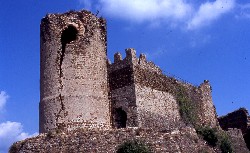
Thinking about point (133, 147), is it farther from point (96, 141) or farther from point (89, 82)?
point (89, 82)

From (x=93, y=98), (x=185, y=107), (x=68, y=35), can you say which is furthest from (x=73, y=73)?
(x=185, y=107)

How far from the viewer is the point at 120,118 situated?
28484 millimetres

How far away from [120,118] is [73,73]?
451cm

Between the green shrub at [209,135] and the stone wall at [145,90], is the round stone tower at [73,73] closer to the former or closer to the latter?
the stone wall at [145,90]

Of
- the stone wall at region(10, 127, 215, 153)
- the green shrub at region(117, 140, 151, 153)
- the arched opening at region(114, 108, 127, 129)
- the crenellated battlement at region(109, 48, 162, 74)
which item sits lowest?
the green shrub at region(117, 140, 151, 153)

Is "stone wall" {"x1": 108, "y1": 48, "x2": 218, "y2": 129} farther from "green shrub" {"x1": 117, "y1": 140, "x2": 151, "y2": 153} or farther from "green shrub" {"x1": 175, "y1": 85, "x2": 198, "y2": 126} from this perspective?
"green shrub" {"x1": 117, "y1": 140, "x2": 151, "y2": 153}

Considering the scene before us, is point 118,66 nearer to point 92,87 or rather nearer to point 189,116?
point 92,87

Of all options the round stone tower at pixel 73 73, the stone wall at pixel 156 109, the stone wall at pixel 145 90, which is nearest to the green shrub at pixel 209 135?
the stone wall at pixel 156 109

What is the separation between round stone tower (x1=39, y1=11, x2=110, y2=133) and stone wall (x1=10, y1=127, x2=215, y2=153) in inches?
85.7

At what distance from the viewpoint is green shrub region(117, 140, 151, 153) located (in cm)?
2195

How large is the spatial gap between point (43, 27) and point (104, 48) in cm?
415

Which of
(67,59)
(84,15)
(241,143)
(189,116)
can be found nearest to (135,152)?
(67,59)

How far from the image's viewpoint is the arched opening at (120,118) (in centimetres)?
2830

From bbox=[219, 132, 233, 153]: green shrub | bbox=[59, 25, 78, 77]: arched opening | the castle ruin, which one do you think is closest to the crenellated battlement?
the castle ruin
